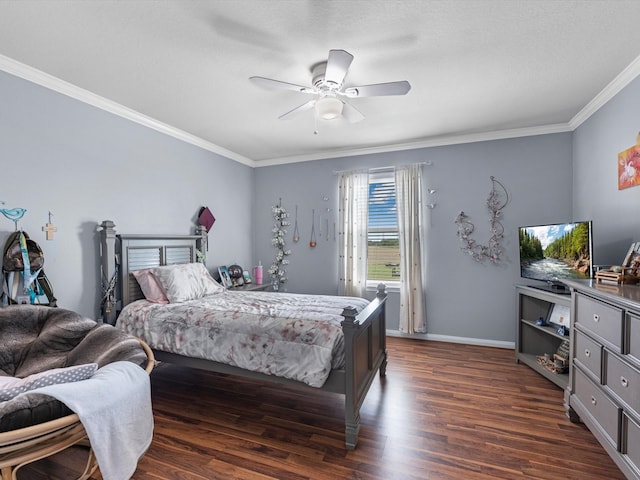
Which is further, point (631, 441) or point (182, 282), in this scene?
point (182, 282)

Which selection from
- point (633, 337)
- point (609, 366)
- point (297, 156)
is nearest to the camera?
point (633, 337)

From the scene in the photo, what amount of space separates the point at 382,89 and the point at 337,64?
43 cm

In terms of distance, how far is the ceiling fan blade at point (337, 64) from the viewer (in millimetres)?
1815

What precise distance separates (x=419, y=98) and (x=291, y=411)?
2.95 meters

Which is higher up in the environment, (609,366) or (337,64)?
(337,64)

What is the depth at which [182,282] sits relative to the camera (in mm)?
3115

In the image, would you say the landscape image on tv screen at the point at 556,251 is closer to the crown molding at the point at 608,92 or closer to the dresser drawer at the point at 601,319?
the dresser drawer at the point at 601,319

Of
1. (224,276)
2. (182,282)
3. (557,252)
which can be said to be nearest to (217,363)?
(182,282)

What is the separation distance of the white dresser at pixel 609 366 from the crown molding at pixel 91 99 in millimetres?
4123

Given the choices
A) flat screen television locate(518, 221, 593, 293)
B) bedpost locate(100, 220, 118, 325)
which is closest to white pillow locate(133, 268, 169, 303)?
bedpost locate(100, 220, 118, 325)

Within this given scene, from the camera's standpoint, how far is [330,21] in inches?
73.5

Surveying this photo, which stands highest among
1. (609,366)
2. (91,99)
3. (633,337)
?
(91,99)

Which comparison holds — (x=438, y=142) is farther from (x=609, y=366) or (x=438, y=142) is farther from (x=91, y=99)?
(x=91, y=99)

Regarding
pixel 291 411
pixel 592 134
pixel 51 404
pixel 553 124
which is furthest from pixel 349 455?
pixel 553 124
